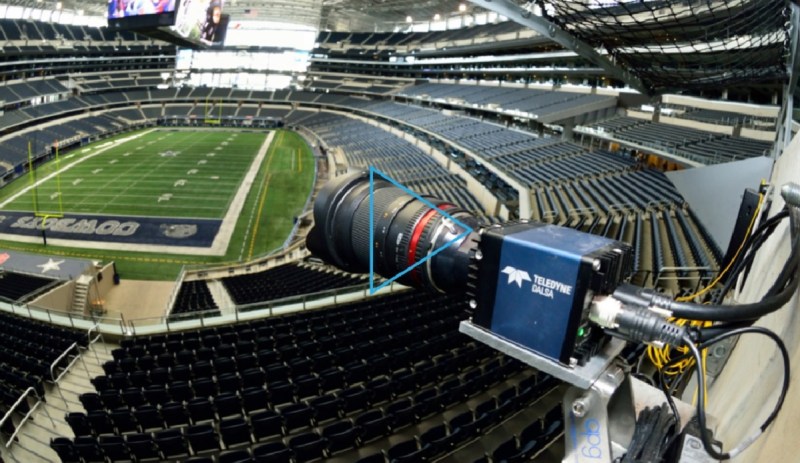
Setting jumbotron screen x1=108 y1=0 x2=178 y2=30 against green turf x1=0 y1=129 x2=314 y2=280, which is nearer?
green turf x1=0 y1=129 x2=314 y2=280

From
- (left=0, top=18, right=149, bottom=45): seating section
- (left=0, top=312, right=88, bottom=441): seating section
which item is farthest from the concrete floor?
(left=0, top=18, right=149, bottom=45): seating section

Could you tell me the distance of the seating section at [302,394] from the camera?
5562 millimetres

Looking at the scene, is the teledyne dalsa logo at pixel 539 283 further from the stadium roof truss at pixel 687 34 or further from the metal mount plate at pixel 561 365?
the stadium roof truss at pixel 687 34

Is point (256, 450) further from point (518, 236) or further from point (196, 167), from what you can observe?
point (196, 167)

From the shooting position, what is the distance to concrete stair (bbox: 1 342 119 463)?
6.09 meters

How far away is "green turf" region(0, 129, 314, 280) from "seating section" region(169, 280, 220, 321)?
1.99 m

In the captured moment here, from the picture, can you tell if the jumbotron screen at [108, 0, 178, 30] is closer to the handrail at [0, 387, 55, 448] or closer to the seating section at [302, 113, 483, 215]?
the seating section at [302, 113, 483, 215]

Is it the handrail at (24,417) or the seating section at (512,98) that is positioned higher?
the seating section at (512,98)

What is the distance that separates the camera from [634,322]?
1.76m

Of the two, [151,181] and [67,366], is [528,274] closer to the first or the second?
[67,366]

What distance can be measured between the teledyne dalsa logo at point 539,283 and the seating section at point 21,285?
14.0 m

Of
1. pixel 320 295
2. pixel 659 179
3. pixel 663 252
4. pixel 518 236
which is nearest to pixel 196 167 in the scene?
pixel 320 295

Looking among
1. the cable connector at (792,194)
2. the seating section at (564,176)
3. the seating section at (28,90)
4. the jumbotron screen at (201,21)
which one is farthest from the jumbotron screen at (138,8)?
the cable connector at (792,194)

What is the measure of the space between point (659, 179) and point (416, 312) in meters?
11.9
